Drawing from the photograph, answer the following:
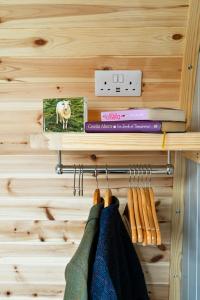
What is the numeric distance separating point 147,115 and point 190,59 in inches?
13.2

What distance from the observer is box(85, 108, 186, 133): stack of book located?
84cm

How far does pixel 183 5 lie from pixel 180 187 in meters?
0.67

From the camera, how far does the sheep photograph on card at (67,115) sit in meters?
0.94

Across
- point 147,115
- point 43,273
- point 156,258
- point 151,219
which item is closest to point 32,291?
point 43,273

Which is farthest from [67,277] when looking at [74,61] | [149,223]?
[74,61]

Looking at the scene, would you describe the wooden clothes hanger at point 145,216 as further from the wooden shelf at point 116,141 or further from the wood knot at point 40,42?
the wood knot at point 40,42

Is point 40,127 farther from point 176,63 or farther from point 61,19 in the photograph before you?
point 176,63

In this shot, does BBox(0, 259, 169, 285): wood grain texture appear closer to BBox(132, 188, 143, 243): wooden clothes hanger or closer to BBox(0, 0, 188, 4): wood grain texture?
BBox(132, 188, 143, 243): wooden clothes hanger

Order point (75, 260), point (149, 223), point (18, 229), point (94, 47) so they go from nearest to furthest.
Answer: point (75, 260) < point (149, 223) < point (94, 47) < point (18, 229)

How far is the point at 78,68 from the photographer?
108 centimetres

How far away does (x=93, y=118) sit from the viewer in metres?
1.11

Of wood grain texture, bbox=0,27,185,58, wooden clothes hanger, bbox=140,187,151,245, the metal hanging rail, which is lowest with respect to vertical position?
wooden clothes hanger, bbox=140,187,151,245

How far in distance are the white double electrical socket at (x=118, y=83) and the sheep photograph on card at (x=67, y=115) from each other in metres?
0.16

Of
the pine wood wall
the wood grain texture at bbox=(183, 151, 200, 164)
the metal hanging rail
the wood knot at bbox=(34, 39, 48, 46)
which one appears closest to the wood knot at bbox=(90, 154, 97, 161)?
the pine wood wall
